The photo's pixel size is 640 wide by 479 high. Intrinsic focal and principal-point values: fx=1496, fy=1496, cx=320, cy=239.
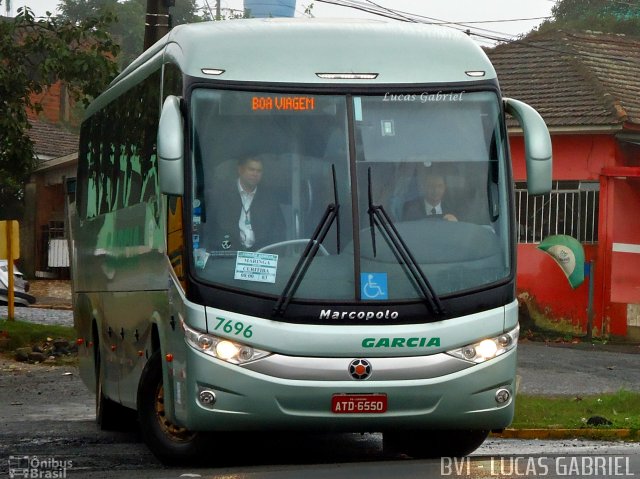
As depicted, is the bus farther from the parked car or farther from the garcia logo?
the parked car

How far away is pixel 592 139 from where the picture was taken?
2744 cm

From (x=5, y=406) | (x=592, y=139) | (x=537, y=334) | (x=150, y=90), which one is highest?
(x=150, y=90)

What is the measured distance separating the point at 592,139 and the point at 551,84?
3.16 meters

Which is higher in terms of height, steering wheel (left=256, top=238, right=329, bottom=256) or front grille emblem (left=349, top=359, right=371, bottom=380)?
steering wheel (left=256, top=238, right=329, bottom=256)

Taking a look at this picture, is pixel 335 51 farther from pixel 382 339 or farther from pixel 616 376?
pixel 616 376

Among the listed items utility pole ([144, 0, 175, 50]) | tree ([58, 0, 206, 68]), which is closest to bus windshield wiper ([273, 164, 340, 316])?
utility pole ([144, 0, 175, 50])

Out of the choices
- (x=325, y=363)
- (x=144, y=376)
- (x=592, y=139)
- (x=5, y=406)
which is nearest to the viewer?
(x=325, y=363)

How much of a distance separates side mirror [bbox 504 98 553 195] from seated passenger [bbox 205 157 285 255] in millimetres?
1732

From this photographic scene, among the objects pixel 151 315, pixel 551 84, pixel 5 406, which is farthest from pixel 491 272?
pixel 551 84

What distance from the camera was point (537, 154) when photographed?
1017cm

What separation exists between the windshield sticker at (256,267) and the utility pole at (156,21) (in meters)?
12.0

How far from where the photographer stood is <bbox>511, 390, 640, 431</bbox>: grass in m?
14.1

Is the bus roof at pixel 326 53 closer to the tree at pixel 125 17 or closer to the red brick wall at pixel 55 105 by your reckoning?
the red brick wall at pixel 55 105

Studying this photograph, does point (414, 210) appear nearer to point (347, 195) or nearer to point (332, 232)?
point (347, 195)
